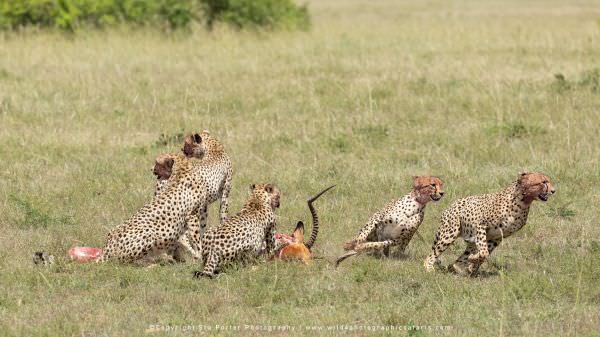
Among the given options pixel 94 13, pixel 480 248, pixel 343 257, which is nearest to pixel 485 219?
pixel 480 248

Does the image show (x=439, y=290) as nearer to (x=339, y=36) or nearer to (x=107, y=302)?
(x=107, y=302)

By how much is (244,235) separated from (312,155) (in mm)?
4692

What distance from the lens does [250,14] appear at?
24.2m

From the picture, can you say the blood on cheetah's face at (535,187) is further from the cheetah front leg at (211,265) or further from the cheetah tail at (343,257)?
the cheetah front leg at (211,265)

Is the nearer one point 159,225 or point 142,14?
point 159,225

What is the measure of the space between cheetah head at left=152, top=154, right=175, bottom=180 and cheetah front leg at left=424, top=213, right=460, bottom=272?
8.19 feet

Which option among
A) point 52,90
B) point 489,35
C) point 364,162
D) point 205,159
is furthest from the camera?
point 489,35

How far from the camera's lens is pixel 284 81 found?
57.3 feet

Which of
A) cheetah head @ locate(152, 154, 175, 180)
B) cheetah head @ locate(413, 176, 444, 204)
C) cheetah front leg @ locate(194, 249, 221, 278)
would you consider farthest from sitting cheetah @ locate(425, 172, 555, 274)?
cheetah head @ locate(152, 154, 175, 180)

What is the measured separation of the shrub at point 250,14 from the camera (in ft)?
78.7

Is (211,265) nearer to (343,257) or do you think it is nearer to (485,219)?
(343,257)

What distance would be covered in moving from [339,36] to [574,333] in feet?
→ 56.1

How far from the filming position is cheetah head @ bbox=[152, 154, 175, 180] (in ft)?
31.9

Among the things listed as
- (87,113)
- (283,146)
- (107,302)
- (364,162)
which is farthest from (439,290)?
(87,113)
